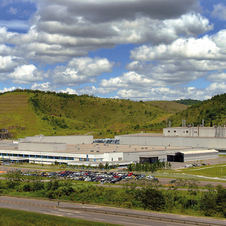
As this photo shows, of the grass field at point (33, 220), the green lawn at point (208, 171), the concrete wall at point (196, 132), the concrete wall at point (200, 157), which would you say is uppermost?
the concrete wall at point (196, 132)

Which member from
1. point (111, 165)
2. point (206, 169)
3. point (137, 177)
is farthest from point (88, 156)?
point (206, 169)

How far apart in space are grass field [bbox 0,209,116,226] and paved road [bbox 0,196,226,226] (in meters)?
1.97

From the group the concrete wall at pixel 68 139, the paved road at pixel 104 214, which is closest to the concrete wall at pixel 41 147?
the concrete wall at pixel 68 139

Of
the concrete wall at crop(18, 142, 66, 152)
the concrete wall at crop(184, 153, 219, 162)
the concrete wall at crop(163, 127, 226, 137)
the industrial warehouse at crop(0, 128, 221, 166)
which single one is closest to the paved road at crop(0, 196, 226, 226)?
the industrial warehouse at crop(0, 128, 221, 166)

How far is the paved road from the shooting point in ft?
166

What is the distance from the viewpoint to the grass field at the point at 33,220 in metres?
50.5

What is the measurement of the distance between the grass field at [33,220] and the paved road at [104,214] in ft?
6.45

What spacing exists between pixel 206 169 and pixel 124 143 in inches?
2730

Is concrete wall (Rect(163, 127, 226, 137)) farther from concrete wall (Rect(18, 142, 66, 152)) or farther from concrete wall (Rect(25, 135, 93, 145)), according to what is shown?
concrete wall (Rect(18, 142, 66, 152))

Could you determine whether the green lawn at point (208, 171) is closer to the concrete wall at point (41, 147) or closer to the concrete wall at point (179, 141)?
the concrete wall at point (179, 141)

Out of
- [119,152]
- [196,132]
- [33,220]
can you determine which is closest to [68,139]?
[119,152]

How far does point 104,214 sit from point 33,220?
38.2ft

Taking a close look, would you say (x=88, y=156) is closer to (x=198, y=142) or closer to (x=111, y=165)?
(x=111, y=165)

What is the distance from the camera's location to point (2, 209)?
5869 centimetres
